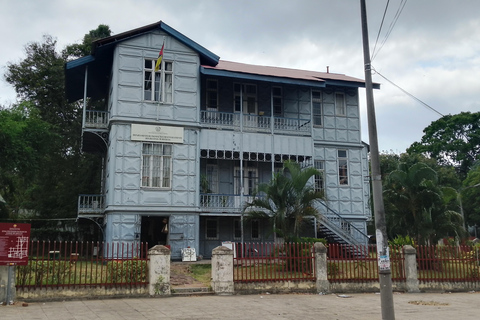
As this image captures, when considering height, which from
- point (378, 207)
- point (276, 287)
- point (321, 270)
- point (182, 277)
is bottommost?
point (276, 287)

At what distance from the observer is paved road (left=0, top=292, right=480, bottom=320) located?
10047 mm

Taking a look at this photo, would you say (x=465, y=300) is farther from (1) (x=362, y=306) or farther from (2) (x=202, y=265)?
(2) (x=202, y=265)

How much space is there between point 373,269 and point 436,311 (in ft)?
10.1

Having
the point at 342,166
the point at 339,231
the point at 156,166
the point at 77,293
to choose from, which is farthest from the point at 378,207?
the point at 342,166

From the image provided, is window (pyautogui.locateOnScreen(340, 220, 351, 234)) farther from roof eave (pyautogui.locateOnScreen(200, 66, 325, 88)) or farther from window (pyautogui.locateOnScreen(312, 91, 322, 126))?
roof eave (pyautogui.locateOnScreen(200, 66, 325, 88))

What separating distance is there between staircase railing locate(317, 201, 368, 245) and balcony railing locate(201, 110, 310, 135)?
4.18 metres

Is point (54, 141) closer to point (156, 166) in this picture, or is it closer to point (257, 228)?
point (156, 166)

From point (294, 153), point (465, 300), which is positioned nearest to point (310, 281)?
point (465, 300)

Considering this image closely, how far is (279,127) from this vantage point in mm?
22734

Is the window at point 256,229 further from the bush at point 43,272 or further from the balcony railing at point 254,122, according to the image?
the bush at point 43,272

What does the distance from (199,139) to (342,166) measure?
830cm

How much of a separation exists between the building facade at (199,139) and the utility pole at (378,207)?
1101 centimetres

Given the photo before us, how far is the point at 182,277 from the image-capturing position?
1520 cm

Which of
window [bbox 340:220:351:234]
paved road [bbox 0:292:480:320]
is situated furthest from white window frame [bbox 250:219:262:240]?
paved road [bbox 0:292:480:320]
